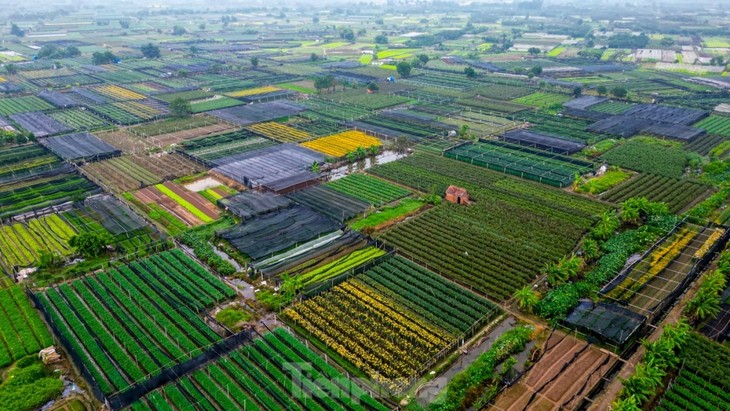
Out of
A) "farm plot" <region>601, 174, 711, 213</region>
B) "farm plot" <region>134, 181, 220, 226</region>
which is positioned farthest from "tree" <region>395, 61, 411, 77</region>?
"farm plot" <region>134, 181, 220, 226</region>

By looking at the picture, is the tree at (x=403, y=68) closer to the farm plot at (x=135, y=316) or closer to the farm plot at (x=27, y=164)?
the farm plot at (x=27, y=164)

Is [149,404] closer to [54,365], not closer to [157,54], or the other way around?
[54,365]

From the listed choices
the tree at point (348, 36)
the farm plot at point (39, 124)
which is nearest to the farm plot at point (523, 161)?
the farm plot at point (39, 124)

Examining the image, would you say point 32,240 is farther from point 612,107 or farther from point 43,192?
point 612,107

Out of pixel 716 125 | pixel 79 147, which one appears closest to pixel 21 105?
pixel 79 147

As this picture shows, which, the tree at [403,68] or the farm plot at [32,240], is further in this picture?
the tree at [403,68]

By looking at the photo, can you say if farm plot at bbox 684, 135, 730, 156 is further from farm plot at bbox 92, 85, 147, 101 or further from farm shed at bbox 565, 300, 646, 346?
farm plot at bbox 92, 85, 147, 101
